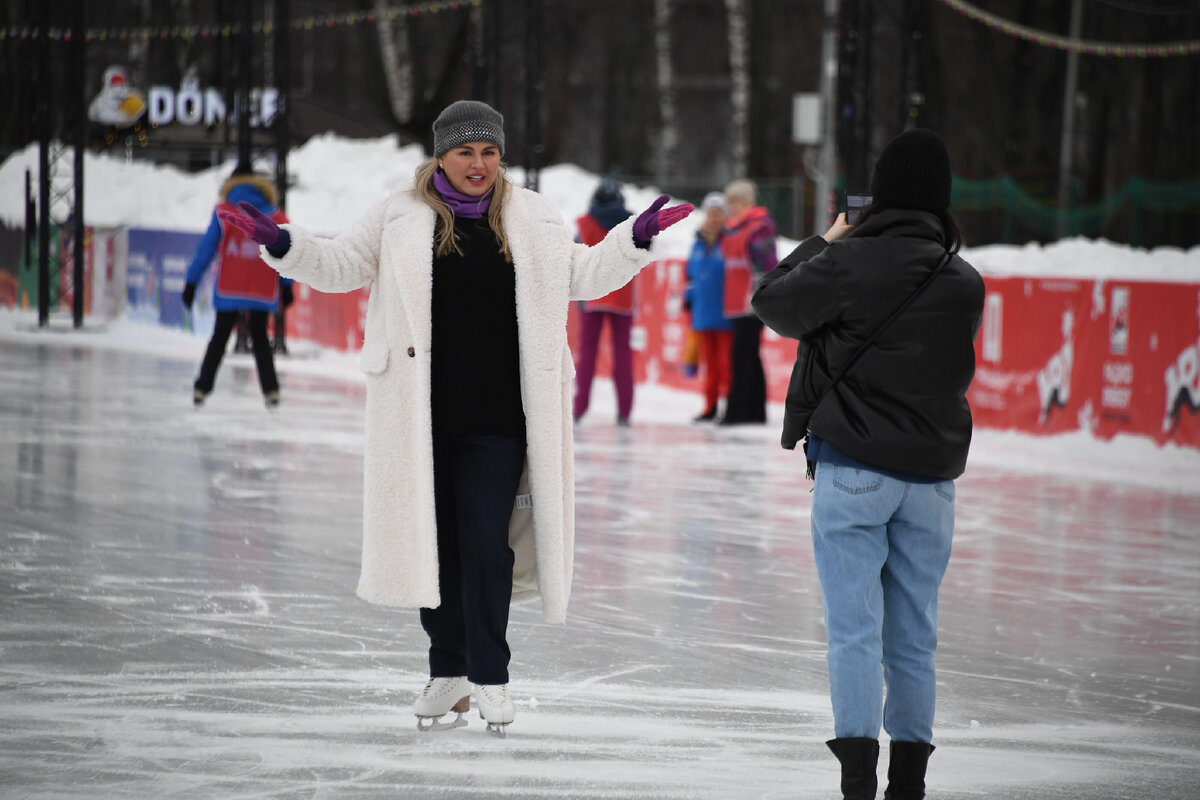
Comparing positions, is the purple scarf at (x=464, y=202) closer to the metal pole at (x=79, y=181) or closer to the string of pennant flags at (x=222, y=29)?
the string of pennant flags at (x=222, y=29)

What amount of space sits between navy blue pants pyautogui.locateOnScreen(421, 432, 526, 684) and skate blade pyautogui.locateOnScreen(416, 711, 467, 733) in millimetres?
165

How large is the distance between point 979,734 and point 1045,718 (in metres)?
0.33

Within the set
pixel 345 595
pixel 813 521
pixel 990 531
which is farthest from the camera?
pixel 990 531

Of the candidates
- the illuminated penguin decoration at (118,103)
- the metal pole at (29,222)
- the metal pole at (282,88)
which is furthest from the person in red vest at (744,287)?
the illuminated penguin decoration at (118,103)

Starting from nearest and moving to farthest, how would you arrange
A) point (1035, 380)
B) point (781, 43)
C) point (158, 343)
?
point (1035, 380), point (158, 343), point (781, 43)

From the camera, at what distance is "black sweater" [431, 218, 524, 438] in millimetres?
4594

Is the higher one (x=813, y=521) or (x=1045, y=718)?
(x=813, y=521)

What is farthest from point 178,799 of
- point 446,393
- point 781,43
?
point 781,43

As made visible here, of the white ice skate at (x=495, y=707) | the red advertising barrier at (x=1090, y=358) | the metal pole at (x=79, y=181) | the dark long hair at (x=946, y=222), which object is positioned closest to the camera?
the dark long hair at (x=946, y=222)

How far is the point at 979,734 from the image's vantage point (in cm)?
495

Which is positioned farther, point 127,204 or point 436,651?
point 127,204

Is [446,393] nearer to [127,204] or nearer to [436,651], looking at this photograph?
[436,651]

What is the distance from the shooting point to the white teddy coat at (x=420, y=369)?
180 inches

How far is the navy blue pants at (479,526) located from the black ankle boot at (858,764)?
3.71 ft
